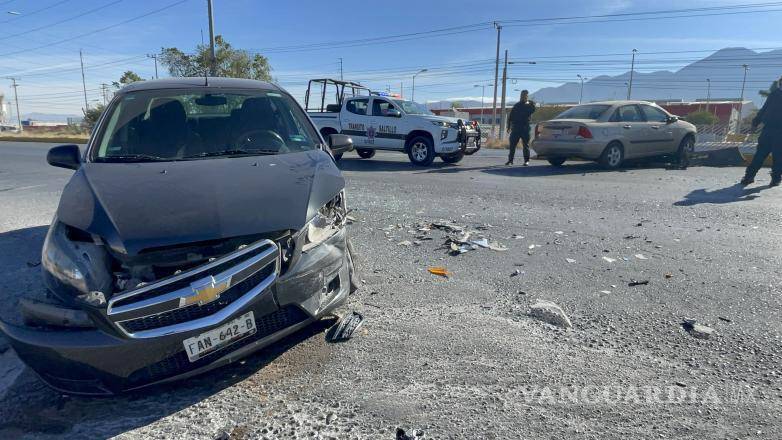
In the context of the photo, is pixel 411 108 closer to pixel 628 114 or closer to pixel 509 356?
pixel 628 114

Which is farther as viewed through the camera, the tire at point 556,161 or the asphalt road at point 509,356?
the tire at point 556,161

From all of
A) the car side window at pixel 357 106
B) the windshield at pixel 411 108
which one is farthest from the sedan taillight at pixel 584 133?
the car side window at pixel 357 106

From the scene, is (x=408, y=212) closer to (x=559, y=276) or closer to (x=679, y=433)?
(x=559, y=276)

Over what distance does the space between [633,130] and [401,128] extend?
18.6 feet

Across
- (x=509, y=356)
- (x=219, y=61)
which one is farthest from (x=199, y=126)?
(x=219, y=61)

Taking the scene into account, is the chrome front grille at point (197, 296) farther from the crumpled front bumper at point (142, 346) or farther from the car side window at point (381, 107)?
the car side window at point (381, 107)

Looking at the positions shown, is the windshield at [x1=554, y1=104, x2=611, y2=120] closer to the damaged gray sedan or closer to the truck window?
the truck window

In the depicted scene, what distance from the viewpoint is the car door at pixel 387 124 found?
12797 millimetres

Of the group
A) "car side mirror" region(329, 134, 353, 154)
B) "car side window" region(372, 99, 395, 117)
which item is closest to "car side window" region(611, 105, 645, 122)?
"car side window" region(372, 99, 395, 117)

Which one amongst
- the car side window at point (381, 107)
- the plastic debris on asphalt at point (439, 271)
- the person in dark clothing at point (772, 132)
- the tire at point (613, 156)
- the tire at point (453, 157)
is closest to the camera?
the plastic debris on asphalt at point (439, 271)

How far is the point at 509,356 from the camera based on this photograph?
112 inches

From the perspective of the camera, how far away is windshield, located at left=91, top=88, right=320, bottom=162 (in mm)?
3604

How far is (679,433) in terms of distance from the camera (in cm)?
218

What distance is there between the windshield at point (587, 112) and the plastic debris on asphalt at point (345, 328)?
385 inches
